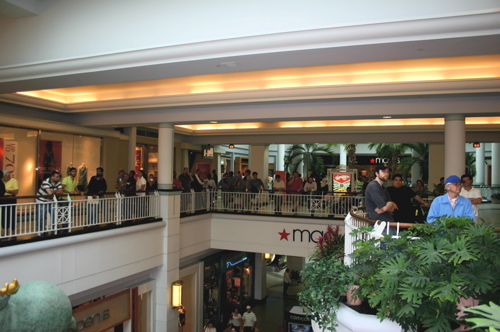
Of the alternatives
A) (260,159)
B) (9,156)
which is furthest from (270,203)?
(9,156)

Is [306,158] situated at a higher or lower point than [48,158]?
higher

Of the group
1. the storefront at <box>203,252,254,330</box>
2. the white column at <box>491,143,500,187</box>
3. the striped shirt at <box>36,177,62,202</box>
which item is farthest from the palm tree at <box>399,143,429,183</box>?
the striped shirt at <box>36,177,62,202</box>

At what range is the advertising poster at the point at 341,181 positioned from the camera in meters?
18.6

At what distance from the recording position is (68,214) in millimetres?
8375

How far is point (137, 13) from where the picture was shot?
6.37m

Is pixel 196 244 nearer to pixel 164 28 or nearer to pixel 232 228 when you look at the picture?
pixel 232 228

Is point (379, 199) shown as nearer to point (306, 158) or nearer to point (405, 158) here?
point (405, 158)

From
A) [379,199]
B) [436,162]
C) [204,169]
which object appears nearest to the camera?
[379,199]

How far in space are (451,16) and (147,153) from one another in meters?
15.9

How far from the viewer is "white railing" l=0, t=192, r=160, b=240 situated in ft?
25.0

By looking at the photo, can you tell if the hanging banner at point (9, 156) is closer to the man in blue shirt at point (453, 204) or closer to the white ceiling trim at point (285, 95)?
the white ceiling trim at point (285, 95)

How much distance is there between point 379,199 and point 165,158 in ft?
27.7

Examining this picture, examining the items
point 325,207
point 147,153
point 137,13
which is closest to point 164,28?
point 137,13

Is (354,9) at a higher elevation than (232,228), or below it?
higher
